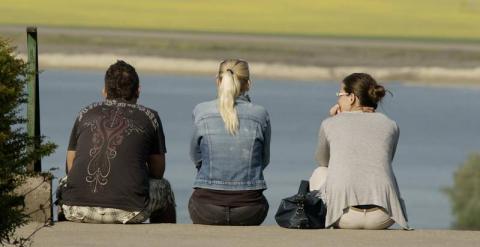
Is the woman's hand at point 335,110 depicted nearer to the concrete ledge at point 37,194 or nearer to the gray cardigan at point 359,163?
the gray cardigan at point 359,163

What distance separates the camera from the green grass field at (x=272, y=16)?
6706 centimetres

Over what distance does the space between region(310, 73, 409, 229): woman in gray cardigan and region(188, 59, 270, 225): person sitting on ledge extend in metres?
0.34

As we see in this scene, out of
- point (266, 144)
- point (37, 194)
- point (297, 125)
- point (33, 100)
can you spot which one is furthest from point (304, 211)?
point (297, 125)

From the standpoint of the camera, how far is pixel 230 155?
9.22 meters

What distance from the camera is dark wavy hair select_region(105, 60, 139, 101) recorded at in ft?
30.0

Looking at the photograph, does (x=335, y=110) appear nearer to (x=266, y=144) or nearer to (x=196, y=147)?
(x=266, y=144)

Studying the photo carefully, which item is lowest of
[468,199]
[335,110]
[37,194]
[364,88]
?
[468,199]

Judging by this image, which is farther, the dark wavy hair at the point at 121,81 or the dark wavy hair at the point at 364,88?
the dark wavy hair at the point at 364,88

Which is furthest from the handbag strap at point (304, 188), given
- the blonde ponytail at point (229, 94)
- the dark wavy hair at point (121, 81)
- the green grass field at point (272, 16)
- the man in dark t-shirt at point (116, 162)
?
the green grass field at point (272, 16)

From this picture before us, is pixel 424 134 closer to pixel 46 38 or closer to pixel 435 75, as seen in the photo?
pixel 435 75

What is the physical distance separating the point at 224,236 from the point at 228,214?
0.40 m

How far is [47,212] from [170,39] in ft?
154

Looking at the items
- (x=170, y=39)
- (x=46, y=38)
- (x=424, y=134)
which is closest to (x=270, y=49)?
(x=170, y=39)

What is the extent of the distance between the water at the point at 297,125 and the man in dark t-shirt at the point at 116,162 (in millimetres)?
7552
